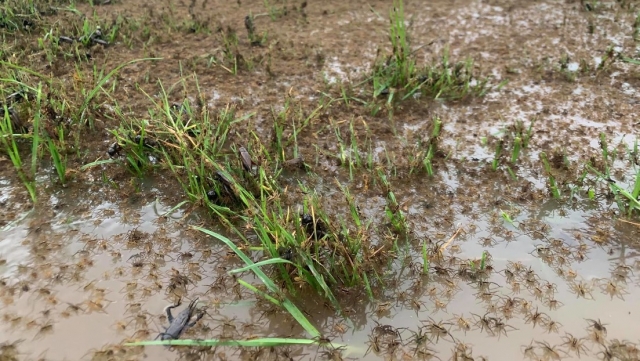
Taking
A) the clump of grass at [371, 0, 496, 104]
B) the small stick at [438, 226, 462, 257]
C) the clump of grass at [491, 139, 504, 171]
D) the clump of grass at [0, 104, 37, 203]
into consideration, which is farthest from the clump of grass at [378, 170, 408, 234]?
the clump of grass at [0, 104, 37, 203]

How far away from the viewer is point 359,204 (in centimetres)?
262

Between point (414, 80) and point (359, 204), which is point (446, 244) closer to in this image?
point (359, 204)

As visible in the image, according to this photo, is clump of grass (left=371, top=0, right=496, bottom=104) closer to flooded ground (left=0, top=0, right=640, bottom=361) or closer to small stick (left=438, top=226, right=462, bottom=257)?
flooded ground (left=0, top=0, right=640, bottom=361)

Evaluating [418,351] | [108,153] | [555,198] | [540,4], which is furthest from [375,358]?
[540,4]

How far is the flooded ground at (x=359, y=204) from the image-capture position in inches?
77.0

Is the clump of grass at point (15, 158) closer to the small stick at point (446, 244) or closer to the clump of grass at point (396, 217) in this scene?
the clump of grass at point (396, 217)

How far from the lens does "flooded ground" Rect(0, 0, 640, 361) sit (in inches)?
77.0

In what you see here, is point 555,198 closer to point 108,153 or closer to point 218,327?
point 218,327

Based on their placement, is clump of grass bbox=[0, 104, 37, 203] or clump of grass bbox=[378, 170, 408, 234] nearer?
clump of grass bbox=[378, 170, 408, 234]

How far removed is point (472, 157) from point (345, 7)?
2.88 metres

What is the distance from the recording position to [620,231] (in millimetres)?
2414

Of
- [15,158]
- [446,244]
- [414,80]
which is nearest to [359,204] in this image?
[446,244]

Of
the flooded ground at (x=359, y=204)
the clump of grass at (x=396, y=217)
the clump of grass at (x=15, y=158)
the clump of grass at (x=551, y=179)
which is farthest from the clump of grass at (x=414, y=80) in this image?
the clump of grass at (x=15, y=158)

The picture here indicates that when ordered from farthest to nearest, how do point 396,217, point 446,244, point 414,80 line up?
point 414,80 < point 396,217 < point 446,244
